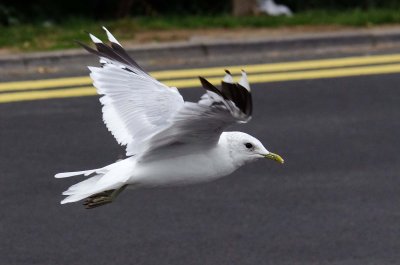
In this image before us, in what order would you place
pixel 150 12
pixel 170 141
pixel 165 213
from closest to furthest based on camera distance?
pixel 170 141, pixel 165 213, pixel 150 12

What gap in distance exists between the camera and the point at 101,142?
822cm

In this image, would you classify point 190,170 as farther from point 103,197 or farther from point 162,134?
point 103,197

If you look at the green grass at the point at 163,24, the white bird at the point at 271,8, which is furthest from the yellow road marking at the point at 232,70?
the white bird at the point at 271,8

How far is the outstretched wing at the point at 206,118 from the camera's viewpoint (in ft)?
16.4

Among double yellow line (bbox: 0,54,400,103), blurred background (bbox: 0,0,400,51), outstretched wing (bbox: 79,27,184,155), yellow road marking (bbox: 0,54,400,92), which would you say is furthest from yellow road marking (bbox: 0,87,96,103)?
outstretched wing (bbox: 79,27,184,155)

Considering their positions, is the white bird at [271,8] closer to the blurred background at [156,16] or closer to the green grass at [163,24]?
the blurred background at [156,16]

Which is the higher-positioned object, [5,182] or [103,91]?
[103,91]

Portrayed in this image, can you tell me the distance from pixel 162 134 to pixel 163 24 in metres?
5.30

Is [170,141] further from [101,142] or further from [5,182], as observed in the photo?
[101,142]

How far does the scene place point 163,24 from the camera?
1070 cm

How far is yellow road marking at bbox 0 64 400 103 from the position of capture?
9.18m

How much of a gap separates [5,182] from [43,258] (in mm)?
1115

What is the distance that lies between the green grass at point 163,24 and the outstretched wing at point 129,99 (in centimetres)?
411

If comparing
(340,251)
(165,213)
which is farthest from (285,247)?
(165,213)
